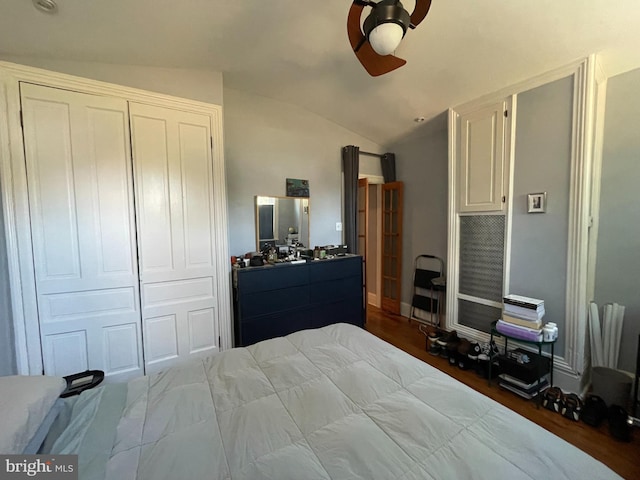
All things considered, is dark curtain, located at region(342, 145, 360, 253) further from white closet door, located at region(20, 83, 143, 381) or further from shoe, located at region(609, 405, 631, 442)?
shoe, located at region(609, 405, 631, 442)

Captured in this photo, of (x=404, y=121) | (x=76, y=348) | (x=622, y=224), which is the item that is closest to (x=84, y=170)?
(x=76, y=348)

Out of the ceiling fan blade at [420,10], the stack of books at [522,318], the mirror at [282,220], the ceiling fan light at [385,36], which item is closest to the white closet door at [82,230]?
the mirror at [282,220]

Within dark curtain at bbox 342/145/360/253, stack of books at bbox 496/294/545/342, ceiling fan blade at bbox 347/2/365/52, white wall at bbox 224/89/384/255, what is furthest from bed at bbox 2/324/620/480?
dark curtain at bbox 342/145/360/253

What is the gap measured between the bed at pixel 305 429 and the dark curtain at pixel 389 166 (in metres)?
3.13

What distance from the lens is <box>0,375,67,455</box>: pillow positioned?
792mm

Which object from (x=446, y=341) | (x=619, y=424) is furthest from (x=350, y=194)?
(x=619, y=424)

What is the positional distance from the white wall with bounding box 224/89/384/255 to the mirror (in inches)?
3.4

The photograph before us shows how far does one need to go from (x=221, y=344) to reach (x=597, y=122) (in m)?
3.69

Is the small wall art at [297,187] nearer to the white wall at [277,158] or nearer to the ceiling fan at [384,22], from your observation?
the white wall at [277,158]

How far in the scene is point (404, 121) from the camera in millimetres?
3229

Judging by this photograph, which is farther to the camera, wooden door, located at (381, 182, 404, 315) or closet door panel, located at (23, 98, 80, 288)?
wooden door, located at (381, 182, 404, 315)

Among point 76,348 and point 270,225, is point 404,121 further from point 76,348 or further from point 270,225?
point 76,348

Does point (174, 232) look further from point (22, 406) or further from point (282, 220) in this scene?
point (22, 406)

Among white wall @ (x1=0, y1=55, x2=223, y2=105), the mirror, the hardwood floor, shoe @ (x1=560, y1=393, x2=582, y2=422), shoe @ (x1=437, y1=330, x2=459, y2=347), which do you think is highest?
white wall @ (x1=0, y1=55, x2=223, y2=105)
